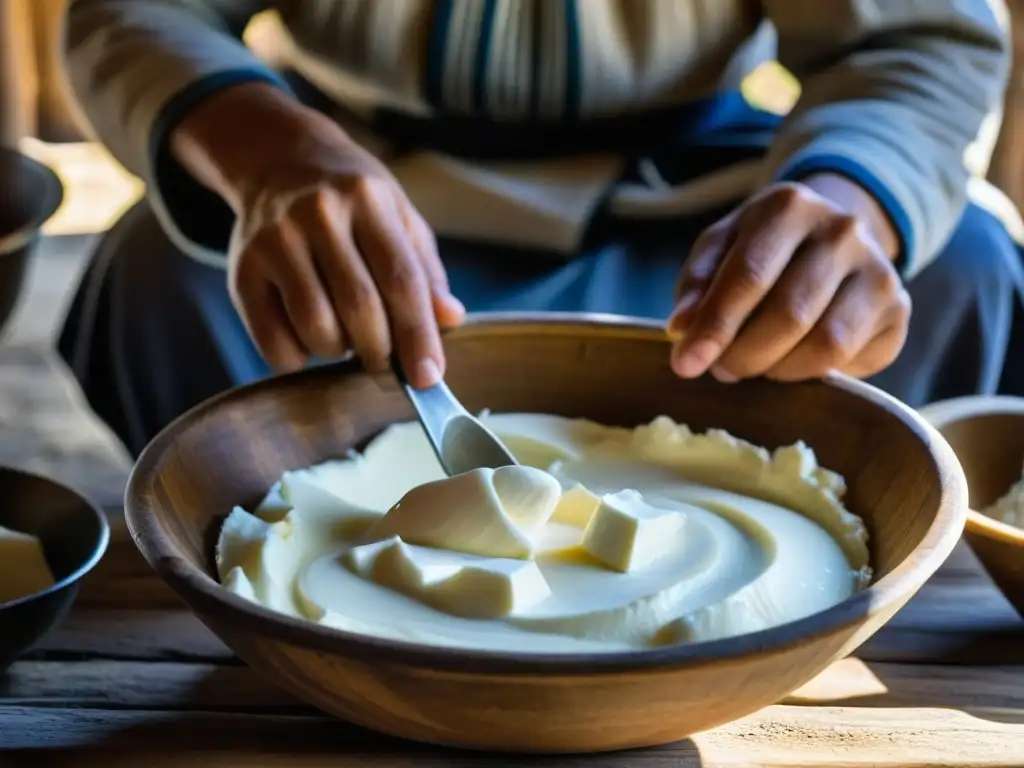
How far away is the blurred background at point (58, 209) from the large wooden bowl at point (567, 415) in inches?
17.6

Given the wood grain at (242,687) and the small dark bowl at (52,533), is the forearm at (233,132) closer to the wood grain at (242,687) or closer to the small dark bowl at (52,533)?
the small dark bowl at (52,533)

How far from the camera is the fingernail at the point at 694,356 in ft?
2.51

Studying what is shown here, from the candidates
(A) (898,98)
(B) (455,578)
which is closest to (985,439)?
(A) (898,98)

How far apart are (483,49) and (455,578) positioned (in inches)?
25.0

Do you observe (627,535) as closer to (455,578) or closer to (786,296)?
(455,578)

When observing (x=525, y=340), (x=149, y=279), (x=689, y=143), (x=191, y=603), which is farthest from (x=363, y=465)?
(x=689, y=143)

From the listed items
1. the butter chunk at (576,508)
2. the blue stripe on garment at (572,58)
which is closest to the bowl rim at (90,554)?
the butter chunk at (576,508)

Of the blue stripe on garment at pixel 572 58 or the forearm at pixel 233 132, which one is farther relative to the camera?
the blue stripe on garment at pixel 572 58

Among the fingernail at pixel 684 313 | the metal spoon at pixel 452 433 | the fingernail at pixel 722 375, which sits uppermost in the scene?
the fingernail at pixel 684 313

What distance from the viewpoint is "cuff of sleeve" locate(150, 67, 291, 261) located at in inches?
37.7

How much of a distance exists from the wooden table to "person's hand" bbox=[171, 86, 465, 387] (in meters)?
0.20

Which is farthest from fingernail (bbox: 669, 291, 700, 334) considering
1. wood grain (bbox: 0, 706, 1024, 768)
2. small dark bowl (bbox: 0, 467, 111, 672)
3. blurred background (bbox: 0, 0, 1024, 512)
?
blurred background (bbox: 0, 0, 1024, 512)

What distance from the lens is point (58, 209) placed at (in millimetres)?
1292

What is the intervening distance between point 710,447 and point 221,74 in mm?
484
